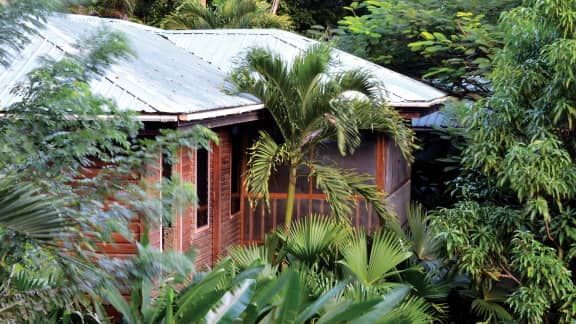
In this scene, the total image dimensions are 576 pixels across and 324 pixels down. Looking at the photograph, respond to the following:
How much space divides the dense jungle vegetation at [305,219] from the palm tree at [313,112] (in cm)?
2

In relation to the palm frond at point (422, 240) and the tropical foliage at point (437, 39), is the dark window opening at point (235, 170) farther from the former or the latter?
the tropical foliage at point (437, 39)

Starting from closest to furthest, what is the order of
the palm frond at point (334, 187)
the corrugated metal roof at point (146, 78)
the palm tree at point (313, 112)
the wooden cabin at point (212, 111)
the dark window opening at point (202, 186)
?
the corrugated metal roof at point (146, 78) < the wooden cabin at point (212, 111) < the palm tree at point (313, 112) < the palm frond at point (334, 187) < the dark window opening at point (202, 186)

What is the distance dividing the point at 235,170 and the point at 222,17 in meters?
7.60

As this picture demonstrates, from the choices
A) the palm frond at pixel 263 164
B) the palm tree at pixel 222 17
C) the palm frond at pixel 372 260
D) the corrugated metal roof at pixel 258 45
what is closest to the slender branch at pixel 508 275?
the palm frond at pixel 372 260

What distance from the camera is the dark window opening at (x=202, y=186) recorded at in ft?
30.8

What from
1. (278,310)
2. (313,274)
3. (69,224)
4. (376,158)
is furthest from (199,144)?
(376,158)

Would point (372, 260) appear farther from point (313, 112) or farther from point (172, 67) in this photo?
point (172, 67)

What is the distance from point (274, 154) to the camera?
9.16 metres

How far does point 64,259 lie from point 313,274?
14.7ft

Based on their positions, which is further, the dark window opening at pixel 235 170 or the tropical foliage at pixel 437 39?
the tropical foliage at pixel 437 39

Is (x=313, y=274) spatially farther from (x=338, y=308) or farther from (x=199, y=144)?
(x=199, y=144)

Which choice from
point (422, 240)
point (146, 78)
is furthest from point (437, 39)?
point (146, 78)

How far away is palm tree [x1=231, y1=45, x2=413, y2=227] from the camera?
880 cm

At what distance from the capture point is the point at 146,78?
8289 mm
